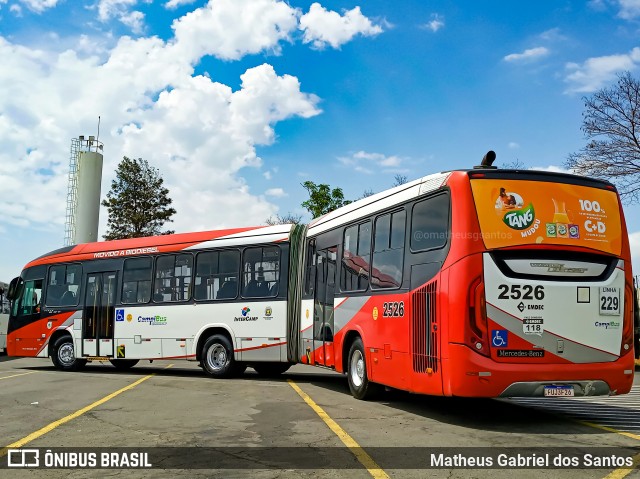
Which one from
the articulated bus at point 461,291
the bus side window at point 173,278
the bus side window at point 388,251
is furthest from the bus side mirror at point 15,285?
the bus side window at point 388,251

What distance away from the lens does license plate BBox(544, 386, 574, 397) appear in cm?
787

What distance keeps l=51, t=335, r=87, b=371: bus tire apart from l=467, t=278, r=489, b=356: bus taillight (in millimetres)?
13739

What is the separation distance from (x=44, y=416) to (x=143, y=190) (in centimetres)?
4326

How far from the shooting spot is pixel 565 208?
8383mm

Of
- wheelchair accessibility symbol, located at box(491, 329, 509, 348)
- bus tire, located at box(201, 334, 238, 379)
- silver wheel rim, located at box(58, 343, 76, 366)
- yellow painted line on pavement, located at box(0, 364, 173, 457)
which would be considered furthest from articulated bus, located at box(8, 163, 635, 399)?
silver wheel rim, located at box(58, 343, 76, 366)

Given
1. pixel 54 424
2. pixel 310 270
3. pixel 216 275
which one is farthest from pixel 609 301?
pixel 216 275

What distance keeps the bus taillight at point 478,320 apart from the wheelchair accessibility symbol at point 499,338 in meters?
0.08

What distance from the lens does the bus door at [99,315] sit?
17.4 metres

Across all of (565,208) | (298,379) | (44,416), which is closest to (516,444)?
(565,208)

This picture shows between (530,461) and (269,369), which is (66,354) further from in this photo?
(530,461)

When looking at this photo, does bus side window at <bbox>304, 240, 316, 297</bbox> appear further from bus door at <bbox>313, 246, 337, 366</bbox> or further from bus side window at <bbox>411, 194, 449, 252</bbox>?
bus side window at <bbox>411, 194, 449, 252</bbox>

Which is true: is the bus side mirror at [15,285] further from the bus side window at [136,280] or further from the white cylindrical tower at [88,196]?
the white cylindrical tower at [88,196]

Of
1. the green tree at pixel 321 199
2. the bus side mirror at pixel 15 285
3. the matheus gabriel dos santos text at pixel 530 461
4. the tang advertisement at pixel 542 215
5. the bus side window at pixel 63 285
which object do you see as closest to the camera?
the matheus gabriel dos santos text at pixel 530 461

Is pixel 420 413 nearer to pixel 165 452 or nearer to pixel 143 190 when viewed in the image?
pixel 165 452
